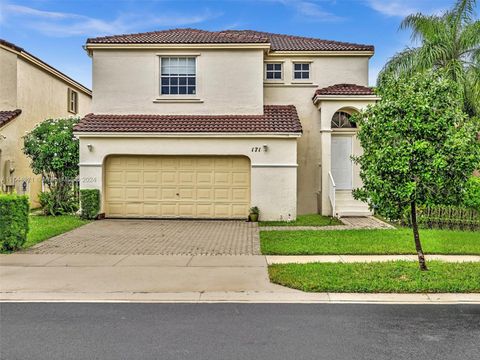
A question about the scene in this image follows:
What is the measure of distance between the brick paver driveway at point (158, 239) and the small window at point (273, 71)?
7477 mm

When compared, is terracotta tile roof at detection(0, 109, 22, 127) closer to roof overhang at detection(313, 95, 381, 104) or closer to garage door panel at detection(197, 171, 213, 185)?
garage door panel at detection(197, 171, 213, 185)

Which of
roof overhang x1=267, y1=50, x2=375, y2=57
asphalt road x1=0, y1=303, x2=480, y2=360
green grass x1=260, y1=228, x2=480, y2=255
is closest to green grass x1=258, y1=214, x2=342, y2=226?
green grass x1=260, y1=228, x2=480, y2=255

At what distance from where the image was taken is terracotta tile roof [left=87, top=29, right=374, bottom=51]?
62.5 feet

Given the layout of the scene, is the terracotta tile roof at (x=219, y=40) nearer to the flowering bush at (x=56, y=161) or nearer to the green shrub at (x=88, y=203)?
the flowering bush at (x=56, y=161)

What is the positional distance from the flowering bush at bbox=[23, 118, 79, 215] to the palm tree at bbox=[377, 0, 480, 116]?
16803 mm

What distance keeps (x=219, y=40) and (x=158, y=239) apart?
32.3 feet

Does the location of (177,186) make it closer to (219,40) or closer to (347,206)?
(219,40)

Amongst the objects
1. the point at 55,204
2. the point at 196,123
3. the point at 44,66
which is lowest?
the point at 55,204

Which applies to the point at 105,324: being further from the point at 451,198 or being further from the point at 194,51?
the point at 194,51

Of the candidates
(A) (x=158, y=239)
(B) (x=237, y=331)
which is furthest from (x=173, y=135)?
(B) (x=237, y=331)

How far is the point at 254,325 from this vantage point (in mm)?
6113

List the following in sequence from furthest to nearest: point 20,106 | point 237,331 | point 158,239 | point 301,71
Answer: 1. point 20,106
2. point 301,71
3. point 158,239
4. point 237,331

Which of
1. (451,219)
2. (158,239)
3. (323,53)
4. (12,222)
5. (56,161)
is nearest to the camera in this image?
(12,222)

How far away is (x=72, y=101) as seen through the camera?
28375 millimetres
